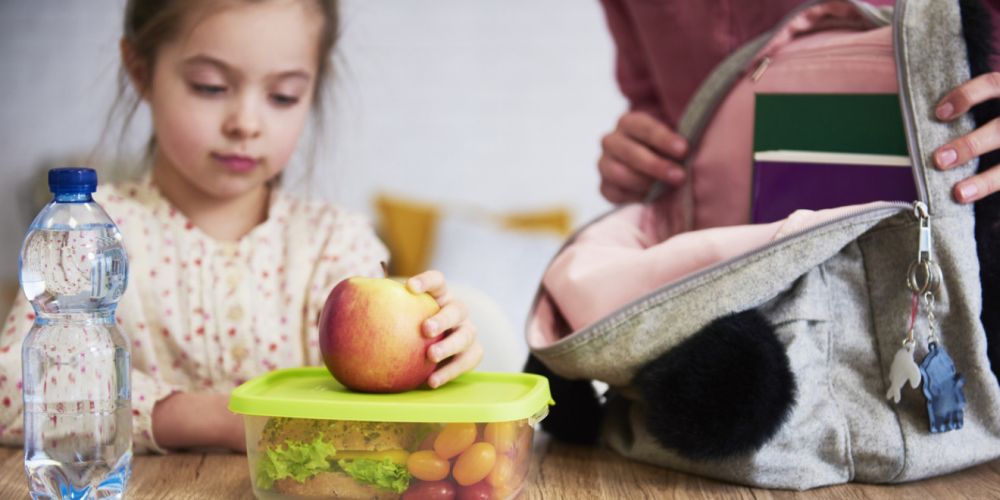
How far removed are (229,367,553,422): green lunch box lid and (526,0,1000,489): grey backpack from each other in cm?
9

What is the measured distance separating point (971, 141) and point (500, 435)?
1.52 feet

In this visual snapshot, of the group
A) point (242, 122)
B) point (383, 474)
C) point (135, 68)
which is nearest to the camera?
point (383, 474)

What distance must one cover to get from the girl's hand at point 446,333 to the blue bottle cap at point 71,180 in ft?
0.84

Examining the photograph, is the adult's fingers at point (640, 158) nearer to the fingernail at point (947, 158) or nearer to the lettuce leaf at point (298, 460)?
the fingernail at point (947, 158)

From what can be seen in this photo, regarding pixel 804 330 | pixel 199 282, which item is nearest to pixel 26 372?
pixel 199 282

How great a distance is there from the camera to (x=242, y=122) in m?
1.08

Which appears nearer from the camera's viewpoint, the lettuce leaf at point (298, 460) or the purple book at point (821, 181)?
the lettuce leaf at point (298, 460)

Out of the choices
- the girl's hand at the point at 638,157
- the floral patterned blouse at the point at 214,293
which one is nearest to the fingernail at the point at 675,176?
the girl's hand at the point at 638,157

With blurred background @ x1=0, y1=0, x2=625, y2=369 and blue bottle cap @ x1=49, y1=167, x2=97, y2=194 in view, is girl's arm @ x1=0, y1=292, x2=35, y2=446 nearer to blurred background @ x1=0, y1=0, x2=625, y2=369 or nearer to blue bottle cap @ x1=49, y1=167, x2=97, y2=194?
blue bottle cap @ x1=49, y1=167, x2=97, y2=194

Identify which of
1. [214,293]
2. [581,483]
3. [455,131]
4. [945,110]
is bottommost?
[581,483]

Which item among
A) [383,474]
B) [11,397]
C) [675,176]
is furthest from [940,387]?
[11,397]

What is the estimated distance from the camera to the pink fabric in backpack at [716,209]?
849 millimetres

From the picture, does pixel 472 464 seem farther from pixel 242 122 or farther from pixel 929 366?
pixel 242 122

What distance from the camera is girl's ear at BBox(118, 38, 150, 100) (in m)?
1.17
